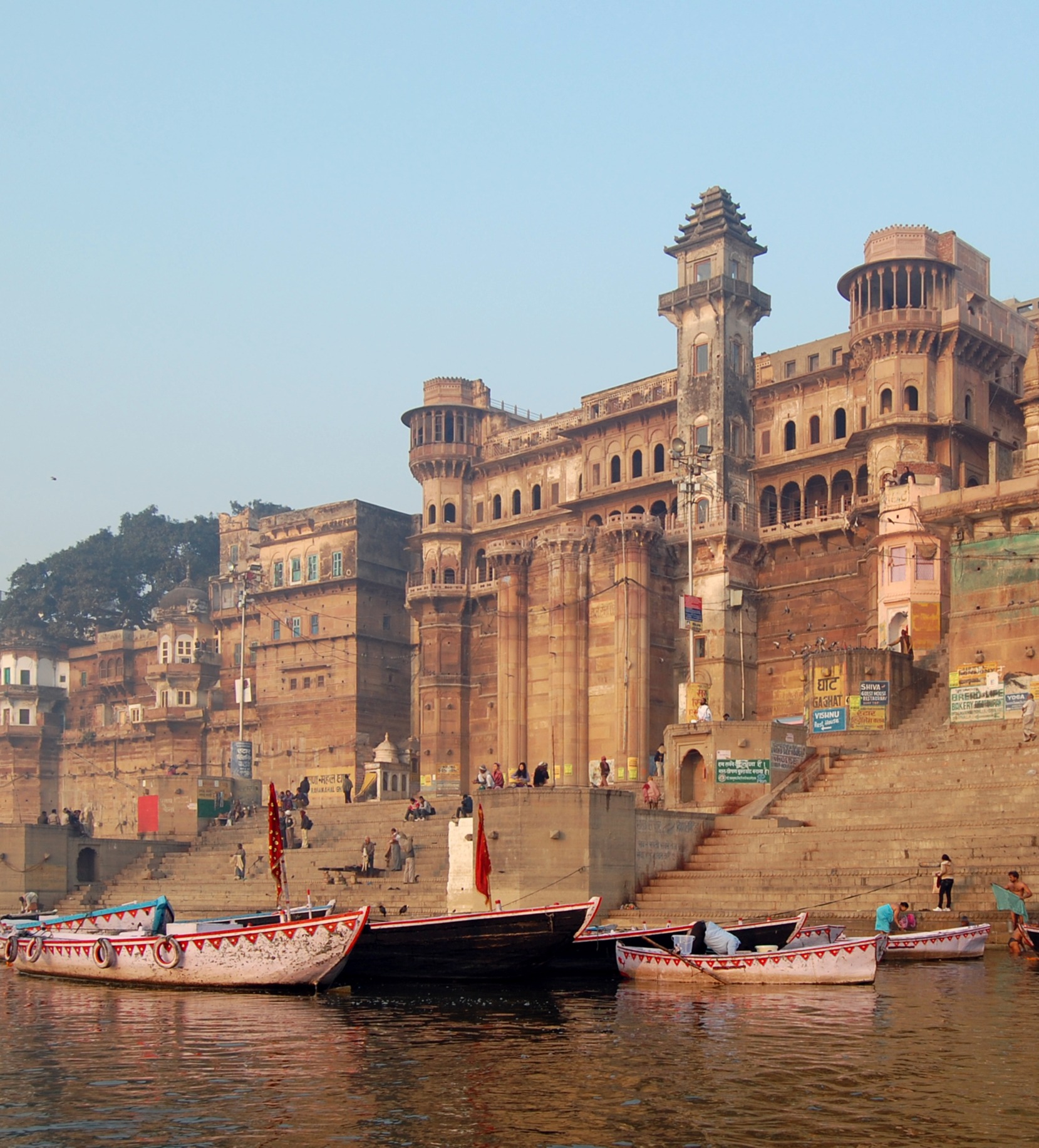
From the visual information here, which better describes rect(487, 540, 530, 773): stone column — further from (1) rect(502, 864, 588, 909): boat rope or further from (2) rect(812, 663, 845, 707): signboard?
(1) rect(502, 864, 588, 909): boat rope

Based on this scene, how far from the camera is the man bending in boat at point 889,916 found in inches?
921

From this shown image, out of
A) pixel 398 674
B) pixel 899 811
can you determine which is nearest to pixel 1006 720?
pixel 899 811

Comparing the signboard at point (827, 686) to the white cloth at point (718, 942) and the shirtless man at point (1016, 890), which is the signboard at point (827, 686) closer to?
the shirtless man at point (1016, 890)

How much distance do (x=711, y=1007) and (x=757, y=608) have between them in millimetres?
35079

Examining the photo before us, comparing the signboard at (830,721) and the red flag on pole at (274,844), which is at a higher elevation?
the signboard at (830,721)

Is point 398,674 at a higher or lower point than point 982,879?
higher

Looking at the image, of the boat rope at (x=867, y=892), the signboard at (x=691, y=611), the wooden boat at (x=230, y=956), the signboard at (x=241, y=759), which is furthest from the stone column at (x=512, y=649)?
the wooden boat at (x=230, y=956)

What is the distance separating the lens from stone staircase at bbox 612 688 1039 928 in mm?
26656

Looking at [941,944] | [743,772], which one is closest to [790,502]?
[743,772]

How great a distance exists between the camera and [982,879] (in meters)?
25.8

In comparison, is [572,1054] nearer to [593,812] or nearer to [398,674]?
[593,812]

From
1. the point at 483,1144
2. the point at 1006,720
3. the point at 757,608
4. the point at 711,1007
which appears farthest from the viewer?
the point at 757,608

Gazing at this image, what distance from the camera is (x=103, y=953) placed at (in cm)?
2297

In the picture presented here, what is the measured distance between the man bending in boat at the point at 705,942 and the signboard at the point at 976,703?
1779 cm
